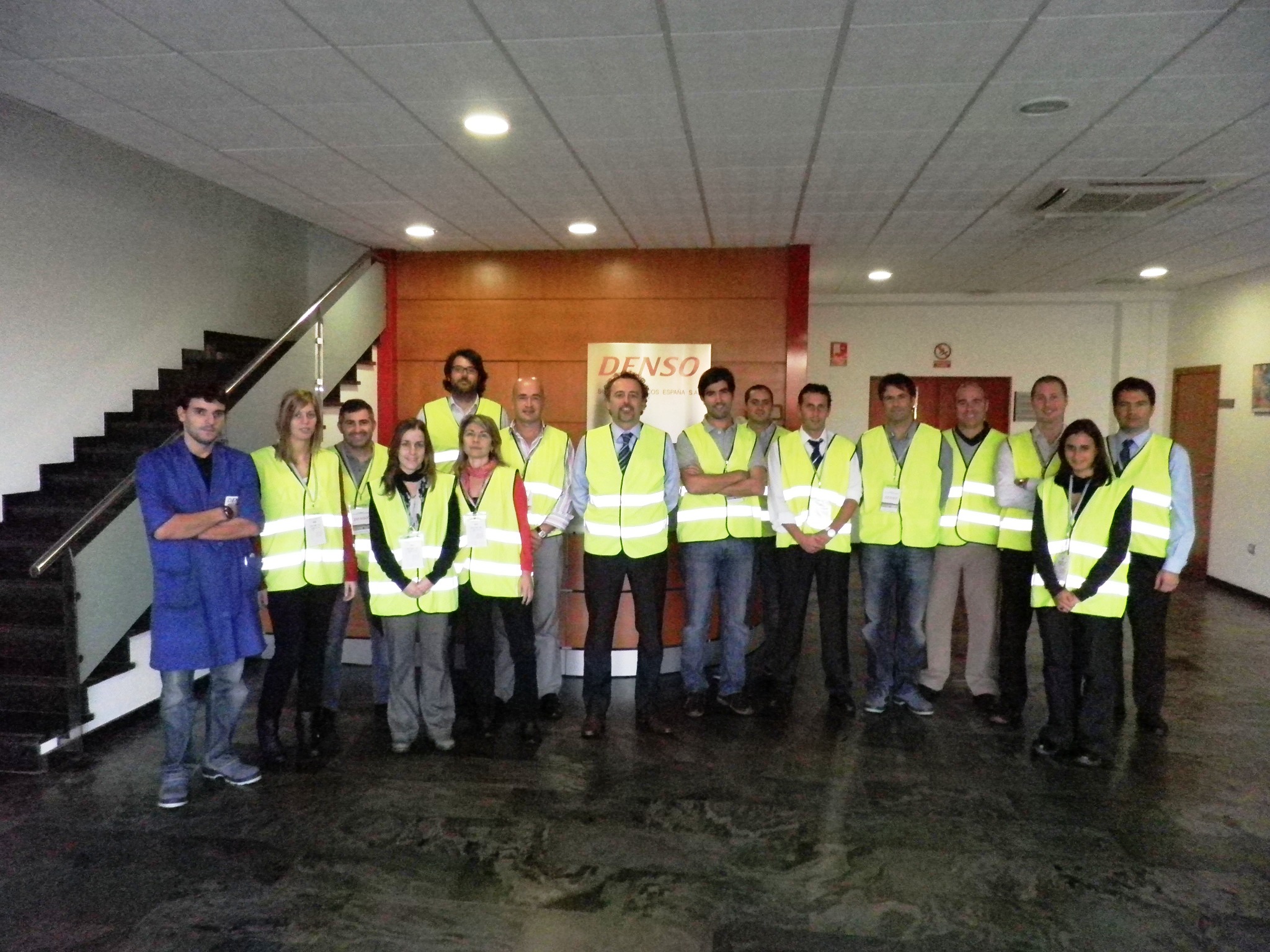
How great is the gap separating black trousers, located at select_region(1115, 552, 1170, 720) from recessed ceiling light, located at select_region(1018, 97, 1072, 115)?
2077mm

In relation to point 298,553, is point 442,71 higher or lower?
higher

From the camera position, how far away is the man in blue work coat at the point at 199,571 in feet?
11.0

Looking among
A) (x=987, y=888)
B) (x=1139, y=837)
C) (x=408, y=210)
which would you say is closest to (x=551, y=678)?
(x=987, y=888)

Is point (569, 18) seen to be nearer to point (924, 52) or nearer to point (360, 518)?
Answer: point (924, 52)

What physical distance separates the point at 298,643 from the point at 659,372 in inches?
163

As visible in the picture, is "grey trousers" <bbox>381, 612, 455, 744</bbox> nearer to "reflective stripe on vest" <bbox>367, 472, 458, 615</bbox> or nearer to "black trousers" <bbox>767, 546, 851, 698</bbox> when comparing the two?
"reflective stripe on vest" <bbox>367, 472, 458, 615</bbox>

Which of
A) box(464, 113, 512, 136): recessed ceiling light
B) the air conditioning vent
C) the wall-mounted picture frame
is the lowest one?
the wall-mounted picture frame

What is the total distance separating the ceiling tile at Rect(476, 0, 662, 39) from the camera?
2.75 metres

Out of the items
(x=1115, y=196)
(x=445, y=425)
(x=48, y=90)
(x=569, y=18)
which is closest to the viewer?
(x=569, y=18)

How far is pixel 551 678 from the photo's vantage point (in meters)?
4.54

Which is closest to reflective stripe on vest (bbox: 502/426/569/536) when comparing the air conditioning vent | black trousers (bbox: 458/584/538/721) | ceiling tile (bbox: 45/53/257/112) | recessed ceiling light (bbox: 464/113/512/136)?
black trousers (bbox: 458/584/538/721)

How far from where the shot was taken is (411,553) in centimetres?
374

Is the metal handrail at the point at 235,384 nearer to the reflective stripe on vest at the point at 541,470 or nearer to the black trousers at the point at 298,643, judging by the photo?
the black trousers at the point at 298,643

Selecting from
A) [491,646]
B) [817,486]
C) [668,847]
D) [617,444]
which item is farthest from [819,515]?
[668,847]
